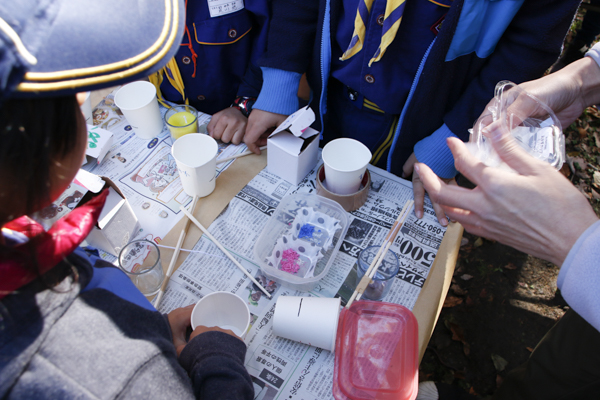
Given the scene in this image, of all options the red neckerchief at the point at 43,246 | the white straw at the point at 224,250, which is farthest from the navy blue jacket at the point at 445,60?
the red neckerchief at the point at 43,246

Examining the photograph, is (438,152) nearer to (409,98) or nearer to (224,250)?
(409,98)

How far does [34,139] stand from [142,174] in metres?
0.88

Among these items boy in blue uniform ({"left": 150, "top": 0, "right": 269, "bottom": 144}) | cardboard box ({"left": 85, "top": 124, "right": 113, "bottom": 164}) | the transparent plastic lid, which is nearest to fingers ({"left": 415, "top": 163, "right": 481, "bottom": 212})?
the transparent plastic lid

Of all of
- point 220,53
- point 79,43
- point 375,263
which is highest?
point 79,43

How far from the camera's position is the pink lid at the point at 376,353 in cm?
86

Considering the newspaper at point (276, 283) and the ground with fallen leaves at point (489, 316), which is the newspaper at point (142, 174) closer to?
the newspaper at point (276, 283)

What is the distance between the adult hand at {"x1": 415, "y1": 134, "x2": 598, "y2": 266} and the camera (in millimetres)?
726

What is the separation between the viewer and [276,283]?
1.07 m

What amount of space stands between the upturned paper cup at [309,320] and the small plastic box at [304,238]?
0.09 meters

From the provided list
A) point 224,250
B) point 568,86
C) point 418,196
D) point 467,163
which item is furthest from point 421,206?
point 224,250

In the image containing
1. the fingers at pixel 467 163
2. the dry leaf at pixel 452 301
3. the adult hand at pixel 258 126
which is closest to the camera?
the fingers at pixel 467 163

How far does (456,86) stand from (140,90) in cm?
127

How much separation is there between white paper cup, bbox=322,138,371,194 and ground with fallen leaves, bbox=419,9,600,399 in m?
1.12

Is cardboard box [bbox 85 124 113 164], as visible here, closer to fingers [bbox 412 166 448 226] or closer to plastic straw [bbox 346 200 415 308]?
plastic straw [bbox 346 200 415 308]
